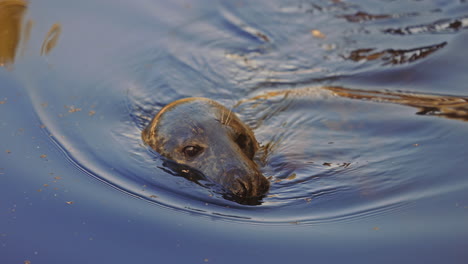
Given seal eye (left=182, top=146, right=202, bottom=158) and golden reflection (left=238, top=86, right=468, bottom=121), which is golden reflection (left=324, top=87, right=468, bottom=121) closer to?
golden reflection (left=238, top=86, right=468, bottom=121)

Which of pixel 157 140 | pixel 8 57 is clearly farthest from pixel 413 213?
pixel 8 57

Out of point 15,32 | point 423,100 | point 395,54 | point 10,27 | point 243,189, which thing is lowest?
point 243,189

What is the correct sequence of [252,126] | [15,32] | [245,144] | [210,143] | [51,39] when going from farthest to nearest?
[15,32], [51,39], [252,126], [245,144], [210,143]

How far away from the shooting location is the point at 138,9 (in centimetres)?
829


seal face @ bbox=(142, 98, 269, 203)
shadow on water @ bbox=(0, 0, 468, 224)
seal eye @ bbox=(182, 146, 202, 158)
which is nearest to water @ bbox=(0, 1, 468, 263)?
shadow on water @ bbox=(0, 0, 468, 224)

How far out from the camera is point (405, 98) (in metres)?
6.32

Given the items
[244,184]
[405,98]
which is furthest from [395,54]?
[244,184]

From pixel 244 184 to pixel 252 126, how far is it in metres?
1.60

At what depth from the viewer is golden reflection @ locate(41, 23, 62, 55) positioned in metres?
7.08

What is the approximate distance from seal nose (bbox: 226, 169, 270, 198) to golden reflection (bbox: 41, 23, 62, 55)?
11.3 ft

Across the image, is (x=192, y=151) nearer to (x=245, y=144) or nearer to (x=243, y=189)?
(x=245, y=144)

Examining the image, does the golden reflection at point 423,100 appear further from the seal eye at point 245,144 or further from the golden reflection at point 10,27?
the golden reflection at point 10,27

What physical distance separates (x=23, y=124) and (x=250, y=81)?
260 cm

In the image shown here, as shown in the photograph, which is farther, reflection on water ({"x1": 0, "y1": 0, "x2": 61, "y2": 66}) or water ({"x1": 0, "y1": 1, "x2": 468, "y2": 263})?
reflection on water ({"x1": 0, "y1": 0, "x2": 61, "y2": 66})
